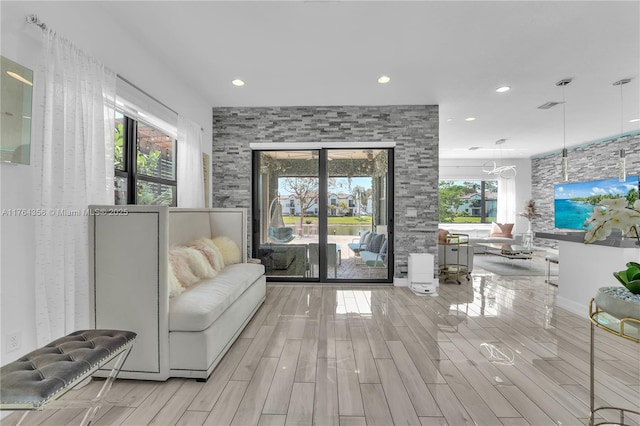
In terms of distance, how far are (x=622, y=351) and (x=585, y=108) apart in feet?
12.6

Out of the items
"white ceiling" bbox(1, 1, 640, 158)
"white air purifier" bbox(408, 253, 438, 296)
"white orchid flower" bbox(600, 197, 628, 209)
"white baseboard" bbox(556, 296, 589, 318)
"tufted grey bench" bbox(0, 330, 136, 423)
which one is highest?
"white ceiling" bbox(1, 1, 640, 158)

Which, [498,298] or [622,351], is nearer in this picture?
[622,351]

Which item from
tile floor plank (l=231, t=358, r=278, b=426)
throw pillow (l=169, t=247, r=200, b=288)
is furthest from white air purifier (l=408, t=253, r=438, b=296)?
throw pillow (l=169, t=247, r=200, b=288)

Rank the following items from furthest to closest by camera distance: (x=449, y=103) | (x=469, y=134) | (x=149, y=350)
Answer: (x=469, y=134) < (x=449, y=103) < (x=149, y=350)

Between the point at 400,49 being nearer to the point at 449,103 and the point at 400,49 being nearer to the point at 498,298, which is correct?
the point at 449,103

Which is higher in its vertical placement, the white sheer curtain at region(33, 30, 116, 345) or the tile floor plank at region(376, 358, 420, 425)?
the white sheer curtain at region(33, 30, 116, 345)

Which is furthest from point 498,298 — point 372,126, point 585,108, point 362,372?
point 585,108

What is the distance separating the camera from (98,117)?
208 centimetres

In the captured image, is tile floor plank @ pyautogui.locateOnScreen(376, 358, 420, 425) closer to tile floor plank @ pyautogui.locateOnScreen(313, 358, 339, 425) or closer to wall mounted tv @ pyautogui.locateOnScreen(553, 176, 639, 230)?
tile floor plank @ pyautogui.locateOnScreen(313, 358, 339, 425)

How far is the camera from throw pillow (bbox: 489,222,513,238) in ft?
25.5

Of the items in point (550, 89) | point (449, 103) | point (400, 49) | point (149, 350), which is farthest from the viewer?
point (449, 103)

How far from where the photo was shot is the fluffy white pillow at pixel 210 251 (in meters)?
3.05

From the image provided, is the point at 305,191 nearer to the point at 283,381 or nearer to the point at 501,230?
the point at 283,381

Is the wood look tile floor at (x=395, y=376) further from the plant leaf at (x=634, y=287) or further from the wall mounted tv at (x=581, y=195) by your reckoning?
the wall mounted tv at (x=581, y=195)
